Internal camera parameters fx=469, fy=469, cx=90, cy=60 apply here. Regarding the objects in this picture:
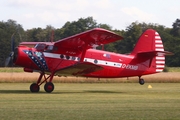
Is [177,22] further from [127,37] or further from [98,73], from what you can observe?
[98,73]

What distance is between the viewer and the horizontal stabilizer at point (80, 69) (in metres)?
20.7

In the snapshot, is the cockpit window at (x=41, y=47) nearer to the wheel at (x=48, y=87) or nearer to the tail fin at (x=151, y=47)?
the wheel at (x=48, y=87)

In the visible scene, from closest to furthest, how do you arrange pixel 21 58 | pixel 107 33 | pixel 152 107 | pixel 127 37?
pixel 152 107 < pixel 107 33 < pixel 21 58 < pixel 127 37

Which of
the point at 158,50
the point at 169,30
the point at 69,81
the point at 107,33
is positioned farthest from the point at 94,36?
the point at 169,30

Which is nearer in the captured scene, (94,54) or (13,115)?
(13,115)

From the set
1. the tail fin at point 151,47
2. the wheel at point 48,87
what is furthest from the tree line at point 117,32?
the wheel at point 48,87

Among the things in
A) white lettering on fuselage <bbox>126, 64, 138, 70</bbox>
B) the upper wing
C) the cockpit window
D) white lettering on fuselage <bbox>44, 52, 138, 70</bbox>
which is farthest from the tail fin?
the cockpit window

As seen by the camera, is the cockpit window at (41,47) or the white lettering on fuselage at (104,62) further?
the white lettering on fuselage at (104,62)

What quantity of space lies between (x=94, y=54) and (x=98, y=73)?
1022 mm

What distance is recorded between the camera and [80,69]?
70.3 ft

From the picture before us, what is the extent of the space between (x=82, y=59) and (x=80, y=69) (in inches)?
23.2

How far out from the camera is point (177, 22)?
8619 centimetres

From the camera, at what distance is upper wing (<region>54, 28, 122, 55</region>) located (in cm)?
1979

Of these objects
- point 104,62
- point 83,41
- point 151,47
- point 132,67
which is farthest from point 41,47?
point 151,47
